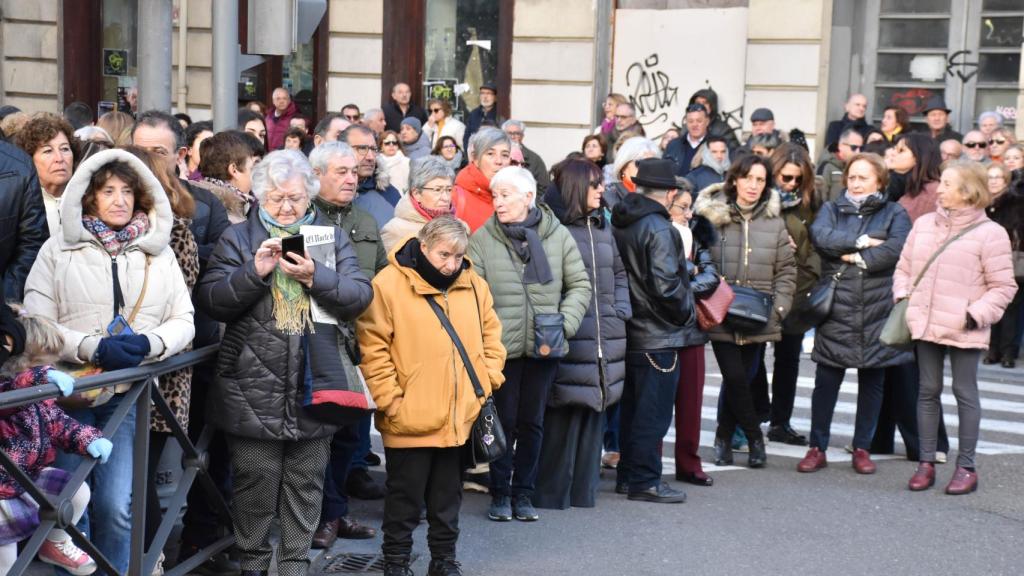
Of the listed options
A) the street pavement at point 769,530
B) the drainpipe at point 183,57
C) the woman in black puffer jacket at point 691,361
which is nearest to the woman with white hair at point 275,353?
the street pavement at point 769,530

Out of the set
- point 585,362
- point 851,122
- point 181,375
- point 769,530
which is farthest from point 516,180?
point 851,122

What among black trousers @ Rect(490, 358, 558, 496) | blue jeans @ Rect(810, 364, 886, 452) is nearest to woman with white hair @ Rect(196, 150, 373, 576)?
black trousers @ Rect(490, 358, 558, 496)

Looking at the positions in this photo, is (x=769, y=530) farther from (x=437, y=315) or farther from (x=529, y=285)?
(x=437, y=315)

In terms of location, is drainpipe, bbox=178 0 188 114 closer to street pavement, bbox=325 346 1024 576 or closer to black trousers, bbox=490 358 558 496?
street pavement, bbox=325 346 1024 576

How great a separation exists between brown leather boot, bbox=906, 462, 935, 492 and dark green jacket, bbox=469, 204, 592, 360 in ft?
7.77

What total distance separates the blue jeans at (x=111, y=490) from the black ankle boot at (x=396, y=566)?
1.19 meters

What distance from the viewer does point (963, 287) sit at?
27.4 feet

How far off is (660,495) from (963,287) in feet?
6.80

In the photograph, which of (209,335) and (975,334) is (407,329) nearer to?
(209,335)

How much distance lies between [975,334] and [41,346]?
17.1 feet

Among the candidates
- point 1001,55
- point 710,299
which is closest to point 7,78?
point 1001,55

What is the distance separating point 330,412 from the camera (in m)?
6.05

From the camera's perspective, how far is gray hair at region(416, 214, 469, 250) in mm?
6387

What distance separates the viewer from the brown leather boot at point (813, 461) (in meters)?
8.95
